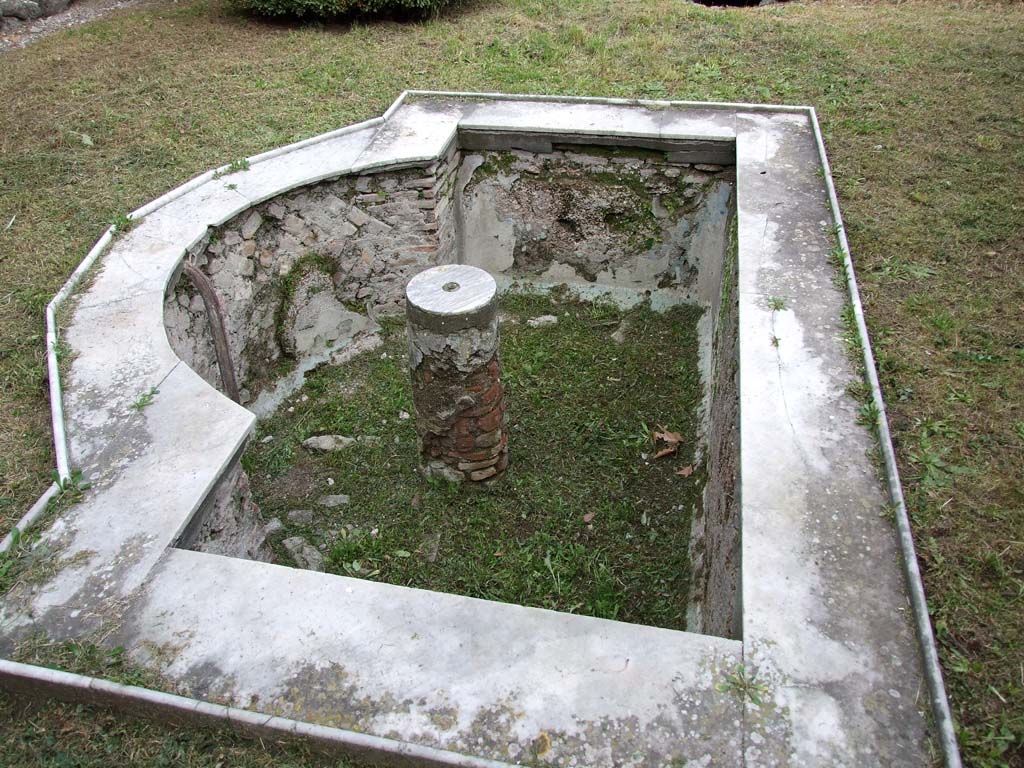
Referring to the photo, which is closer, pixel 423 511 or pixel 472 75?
pixel 423 511

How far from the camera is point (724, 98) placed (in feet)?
21.8

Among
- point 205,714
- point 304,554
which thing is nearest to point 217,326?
point 304,554

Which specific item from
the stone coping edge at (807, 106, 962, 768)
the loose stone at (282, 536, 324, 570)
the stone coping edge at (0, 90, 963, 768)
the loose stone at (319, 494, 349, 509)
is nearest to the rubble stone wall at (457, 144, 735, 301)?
the stone coping edge at (0, 90, 963, 768)

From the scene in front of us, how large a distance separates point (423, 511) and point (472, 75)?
4799mm

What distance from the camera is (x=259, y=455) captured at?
190 inches

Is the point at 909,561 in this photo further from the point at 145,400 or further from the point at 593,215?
the point at 593,215

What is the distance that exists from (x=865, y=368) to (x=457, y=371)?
79.7 inches

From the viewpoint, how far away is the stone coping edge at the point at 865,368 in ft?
7.54

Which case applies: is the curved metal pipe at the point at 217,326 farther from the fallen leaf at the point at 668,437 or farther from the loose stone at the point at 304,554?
the fallen leaf at the point at 668,437

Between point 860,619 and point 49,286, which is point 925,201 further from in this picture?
point 49,286

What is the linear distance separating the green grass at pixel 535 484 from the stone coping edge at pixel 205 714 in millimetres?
1573

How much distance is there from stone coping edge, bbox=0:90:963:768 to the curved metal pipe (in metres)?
0.62

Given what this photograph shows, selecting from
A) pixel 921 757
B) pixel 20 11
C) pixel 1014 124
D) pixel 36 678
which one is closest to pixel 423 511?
pixel 36 678

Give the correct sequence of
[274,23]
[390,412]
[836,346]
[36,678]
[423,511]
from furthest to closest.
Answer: [274,23], [390,412], [423,511], [836,346], [36,678]
